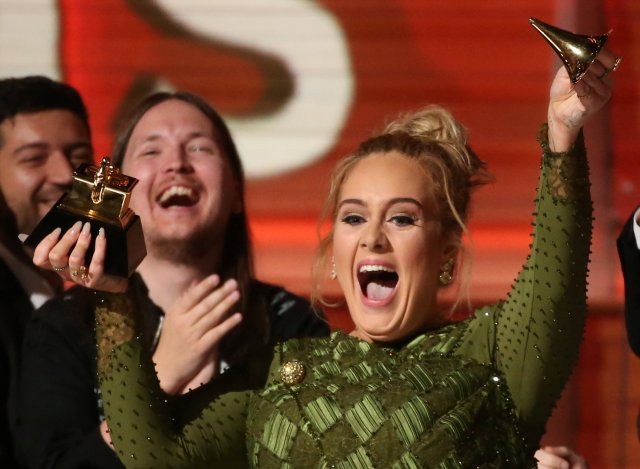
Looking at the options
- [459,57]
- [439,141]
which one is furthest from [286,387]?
[459,57]

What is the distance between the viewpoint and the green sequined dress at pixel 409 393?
2.30 metres

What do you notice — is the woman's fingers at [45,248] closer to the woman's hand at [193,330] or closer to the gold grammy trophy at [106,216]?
the gold grammy trophy at [106,216]

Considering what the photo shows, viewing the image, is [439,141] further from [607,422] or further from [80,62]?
[80,62]

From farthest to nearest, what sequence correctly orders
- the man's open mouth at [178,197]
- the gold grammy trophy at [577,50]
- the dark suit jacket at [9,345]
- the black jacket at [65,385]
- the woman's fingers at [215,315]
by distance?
the man's open mouth at [178,197], the dark suit jacket at [9,345], the black jacket at [65,385], the woman's fingers at [215,315], the gold grammy trophy at [577,50]

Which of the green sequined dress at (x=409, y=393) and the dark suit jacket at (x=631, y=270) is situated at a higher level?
the dark suit jacket at (x=631, y=270)

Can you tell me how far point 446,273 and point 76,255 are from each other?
2.46 ft

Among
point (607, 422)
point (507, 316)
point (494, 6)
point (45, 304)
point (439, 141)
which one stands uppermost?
point (494, 6)

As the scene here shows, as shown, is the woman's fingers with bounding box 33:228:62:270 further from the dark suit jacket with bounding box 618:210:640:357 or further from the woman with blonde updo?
the dark suit jacket with bounding box 618:210:640:357

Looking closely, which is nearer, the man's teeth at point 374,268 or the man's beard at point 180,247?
the man's teeth at point 374,268

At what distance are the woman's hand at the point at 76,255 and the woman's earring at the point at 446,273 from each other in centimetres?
66

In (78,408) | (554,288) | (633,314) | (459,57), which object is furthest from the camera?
(459,57)

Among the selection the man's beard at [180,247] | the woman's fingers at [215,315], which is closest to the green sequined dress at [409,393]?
the woman's fingers at [215,315]

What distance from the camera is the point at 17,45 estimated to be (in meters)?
5.11

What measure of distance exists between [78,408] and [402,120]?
98cm
